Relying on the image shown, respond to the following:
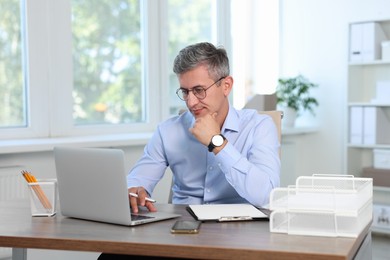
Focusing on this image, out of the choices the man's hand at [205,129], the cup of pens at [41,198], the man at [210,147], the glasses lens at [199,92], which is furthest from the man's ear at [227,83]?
the cup of pens at [41,198]

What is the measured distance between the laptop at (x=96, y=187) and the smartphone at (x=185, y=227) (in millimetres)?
130

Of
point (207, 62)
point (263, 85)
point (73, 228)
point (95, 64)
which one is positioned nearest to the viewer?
point (73, 228)

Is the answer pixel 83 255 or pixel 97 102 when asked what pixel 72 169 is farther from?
pixel 97 102

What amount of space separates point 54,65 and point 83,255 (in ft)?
3.75

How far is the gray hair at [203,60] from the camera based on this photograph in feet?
6.98

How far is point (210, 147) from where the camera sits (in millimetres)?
1977

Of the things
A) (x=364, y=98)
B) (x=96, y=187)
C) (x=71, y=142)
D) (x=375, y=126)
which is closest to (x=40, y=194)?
(x=96, y=187)

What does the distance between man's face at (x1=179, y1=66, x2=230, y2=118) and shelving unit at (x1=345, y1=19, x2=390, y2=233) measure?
2568mm

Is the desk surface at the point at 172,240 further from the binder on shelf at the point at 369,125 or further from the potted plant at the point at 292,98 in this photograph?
the potted plant at the point at 292,98

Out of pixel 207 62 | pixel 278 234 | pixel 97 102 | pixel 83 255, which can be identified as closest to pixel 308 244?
pixel 278 234

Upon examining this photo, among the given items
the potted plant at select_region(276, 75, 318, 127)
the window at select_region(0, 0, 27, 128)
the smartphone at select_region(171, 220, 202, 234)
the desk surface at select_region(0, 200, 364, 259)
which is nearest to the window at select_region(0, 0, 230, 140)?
the window at select_region(0, 0, 27, 128)

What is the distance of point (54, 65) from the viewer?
11.9ft

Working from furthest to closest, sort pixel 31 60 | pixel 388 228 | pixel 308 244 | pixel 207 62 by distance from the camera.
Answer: pixel 388 228, pixel 31 60, pixel 207 62, pixel 308 244

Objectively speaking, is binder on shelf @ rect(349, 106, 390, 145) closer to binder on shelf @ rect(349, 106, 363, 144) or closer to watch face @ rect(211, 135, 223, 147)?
binder on shelf @ rect(349, 106, 363, 144)
